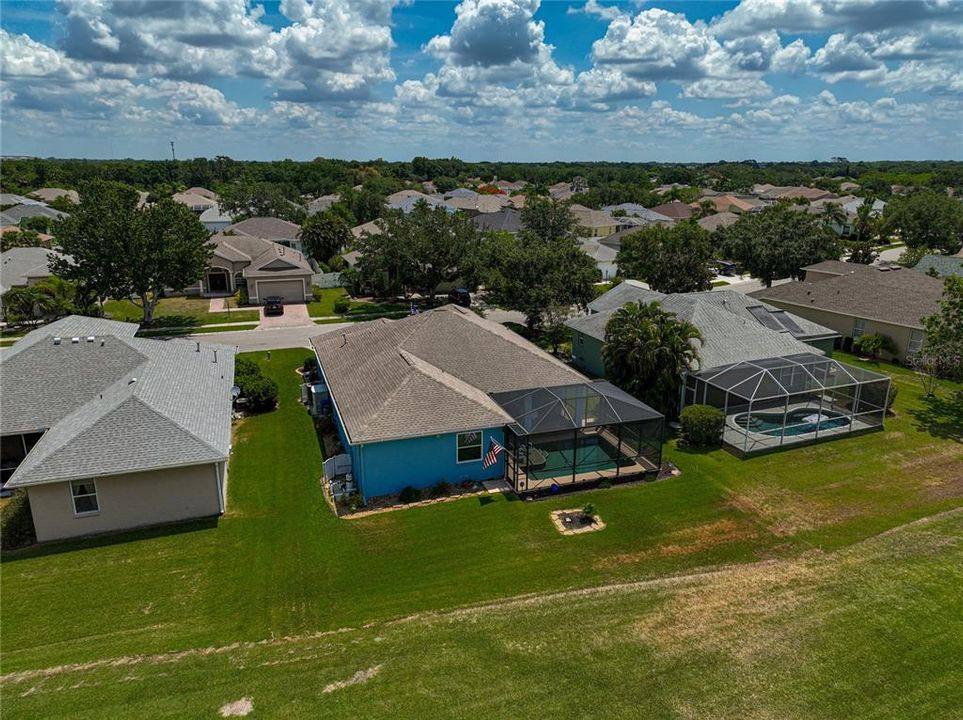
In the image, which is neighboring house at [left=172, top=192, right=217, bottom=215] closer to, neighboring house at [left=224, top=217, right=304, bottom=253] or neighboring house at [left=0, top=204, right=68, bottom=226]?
neighboring house at [left=0, top=204, right=68, bottom=226]

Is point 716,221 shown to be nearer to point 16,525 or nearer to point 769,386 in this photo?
point 769,386

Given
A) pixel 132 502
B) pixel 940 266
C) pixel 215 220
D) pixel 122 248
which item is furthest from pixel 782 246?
pixel 215 220

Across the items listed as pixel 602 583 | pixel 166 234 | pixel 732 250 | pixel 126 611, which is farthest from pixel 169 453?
pixel 732 250

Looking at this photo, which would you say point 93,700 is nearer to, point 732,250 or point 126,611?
point 126,611

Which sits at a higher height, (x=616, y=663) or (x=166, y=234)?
(x=166, y=234)

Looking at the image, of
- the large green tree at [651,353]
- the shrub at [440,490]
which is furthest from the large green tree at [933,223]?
the shrub at [440,490]

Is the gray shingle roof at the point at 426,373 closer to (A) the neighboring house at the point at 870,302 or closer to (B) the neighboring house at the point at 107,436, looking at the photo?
(B) the neighboring house at the point at 107,436
